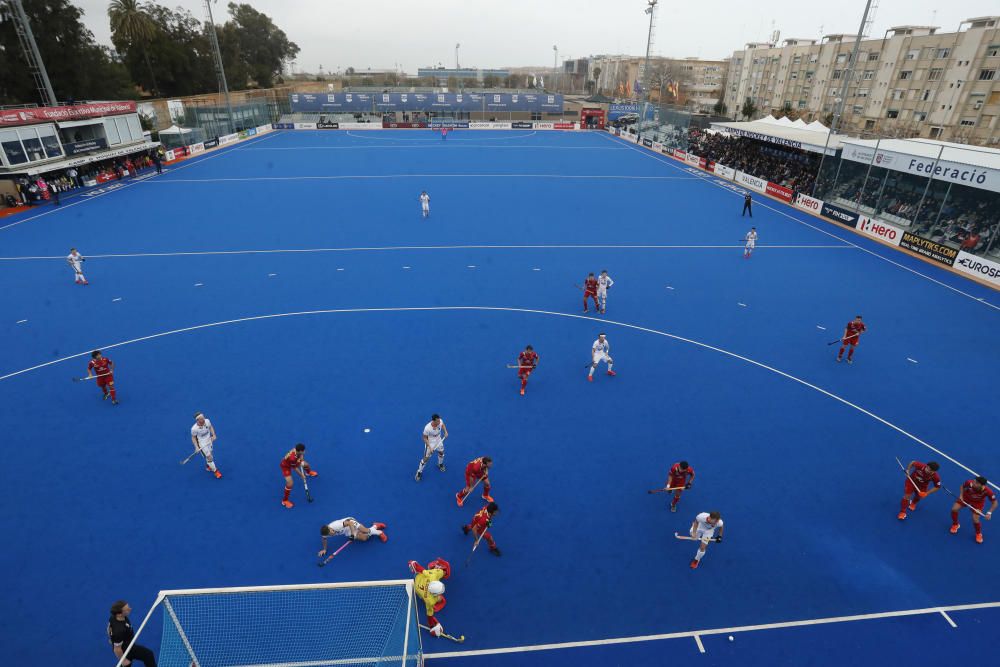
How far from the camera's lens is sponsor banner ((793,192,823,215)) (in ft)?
102

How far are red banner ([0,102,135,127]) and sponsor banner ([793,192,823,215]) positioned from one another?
A: 4809 cm

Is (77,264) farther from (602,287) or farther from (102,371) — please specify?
(602,287)

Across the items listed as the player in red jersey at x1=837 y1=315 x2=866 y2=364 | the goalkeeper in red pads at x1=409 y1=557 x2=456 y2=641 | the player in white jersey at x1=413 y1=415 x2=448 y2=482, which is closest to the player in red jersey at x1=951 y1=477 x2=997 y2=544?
the player in red jersey at x1=837 y1=315 x2=866 y2=364

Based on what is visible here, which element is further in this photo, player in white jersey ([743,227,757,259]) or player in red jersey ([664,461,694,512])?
player in white jersey ([743,227,757,259])

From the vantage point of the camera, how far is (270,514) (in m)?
9.76

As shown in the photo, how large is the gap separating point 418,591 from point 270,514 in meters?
3.79

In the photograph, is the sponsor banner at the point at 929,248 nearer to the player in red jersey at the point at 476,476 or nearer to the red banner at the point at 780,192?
the red banner at the point at 780,192

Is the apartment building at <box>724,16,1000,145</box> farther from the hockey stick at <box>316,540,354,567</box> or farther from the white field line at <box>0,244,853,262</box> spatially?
the hockey stick at <box>316,540,354,567</box>

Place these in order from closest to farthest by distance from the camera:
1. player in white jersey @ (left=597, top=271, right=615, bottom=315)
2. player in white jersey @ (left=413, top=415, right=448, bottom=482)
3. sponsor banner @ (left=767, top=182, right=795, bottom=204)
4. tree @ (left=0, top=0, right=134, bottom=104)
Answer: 1. player in white jersey @ (left=413, top=415, right=448, bottom=482)
2. player in white jersey @ (left=597, top=271, right=615, bottom=315)
3. sponsor banner @ (left=767, top=182, right=795, bottom=204)
4. tree @ (left=0, top=0, right=134, bottom=104)

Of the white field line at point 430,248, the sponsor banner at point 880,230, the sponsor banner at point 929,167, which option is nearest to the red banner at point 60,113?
the white field line at point 430,248

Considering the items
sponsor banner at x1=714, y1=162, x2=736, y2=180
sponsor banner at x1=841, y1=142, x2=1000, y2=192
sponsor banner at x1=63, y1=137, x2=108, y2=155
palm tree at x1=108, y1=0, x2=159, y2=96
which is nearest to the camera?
sponsor banner at x1=841, y1=142, x2=1000, y2=192

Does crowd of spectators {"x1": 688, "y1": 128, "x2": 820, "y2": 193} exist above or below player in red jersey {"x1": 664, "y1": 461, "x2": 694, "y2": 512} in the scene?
above

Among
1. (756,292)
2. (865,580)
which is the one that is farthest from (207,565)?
(756,292)

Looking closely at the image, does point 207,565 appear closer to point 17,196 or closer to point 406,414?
point 406,414
